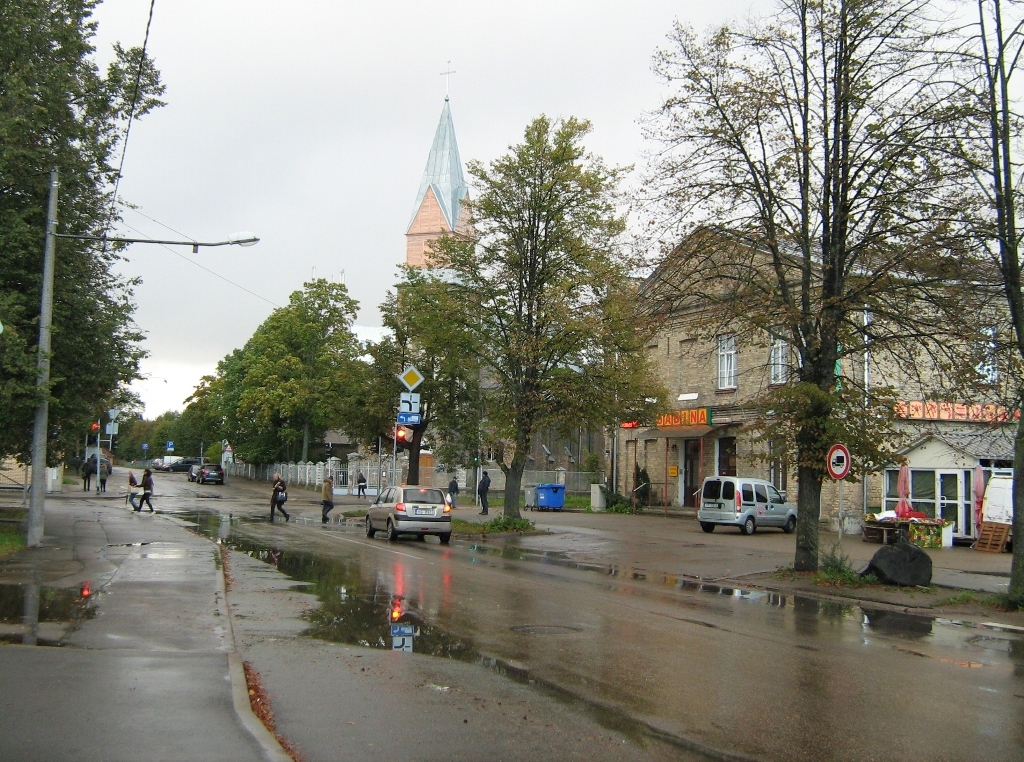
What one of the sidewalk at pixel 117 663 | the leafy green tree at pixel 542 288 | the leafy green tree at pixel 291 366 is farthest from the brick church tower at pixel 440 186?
the sidewalk at pixel 117 663

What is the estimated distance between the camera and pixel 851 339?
17.0m

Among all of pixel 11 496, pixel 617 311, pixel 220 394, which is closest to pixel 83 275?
pixel 617 311

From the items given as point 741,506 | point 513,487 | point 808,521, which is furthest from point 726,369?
point 808,521

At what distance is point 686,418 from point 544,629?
26.6 metres

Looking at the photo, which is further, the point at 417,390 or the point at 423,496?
the point at 417,390

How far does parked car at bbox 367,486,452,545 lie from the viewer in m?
24.3

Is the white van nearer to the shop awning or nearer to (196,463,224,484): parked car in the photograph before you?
the shop awning

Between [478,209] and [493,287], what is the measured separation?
7.74 feet

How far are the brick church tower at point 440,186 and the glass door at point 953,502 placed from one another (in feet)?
237

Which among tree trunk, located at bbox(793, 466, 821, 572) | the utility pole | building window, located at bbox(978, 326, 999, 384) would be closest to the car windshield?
the utility pole

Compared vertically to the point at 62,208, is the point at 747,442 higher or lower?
lower

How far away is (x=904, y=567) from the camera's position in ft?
53.4

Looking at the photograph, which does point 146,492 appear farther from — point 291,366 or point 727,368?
point 291,366

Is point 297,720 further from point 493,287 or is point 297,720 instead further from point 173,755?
point 493,287
